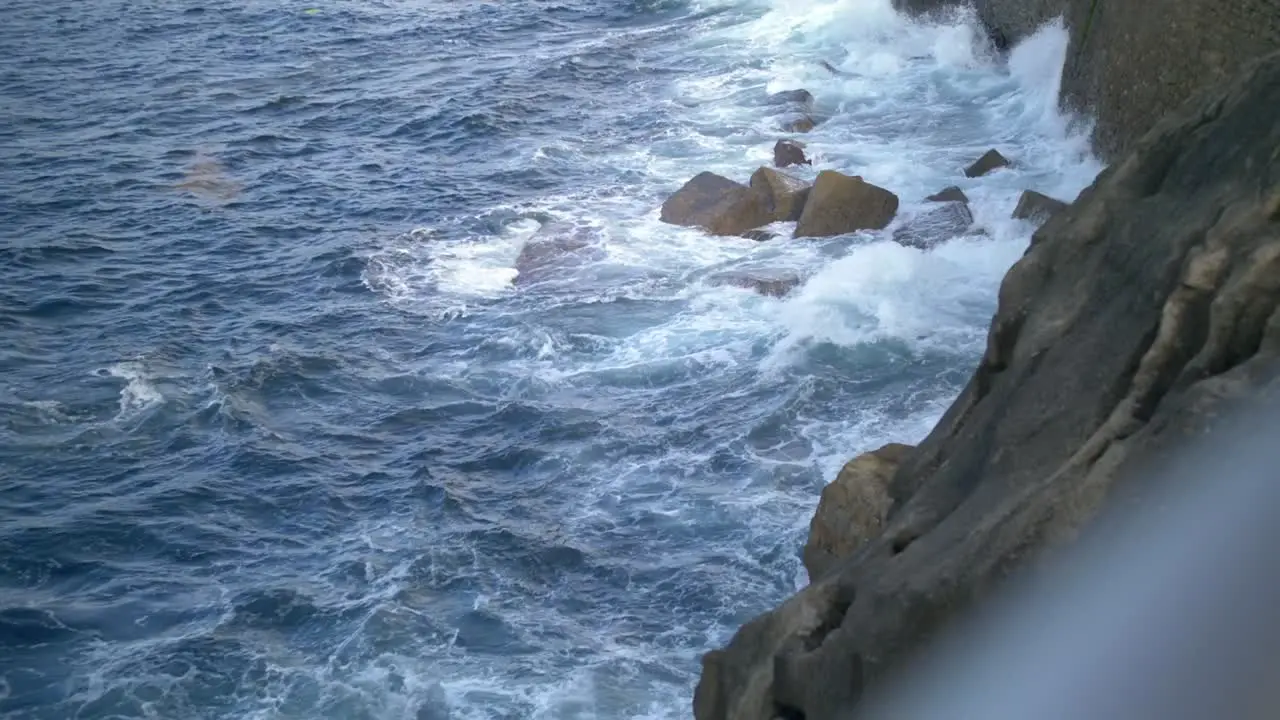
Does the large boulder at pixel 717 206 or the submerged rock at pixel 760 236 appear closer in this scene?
the submerged rock at pixel 760 236

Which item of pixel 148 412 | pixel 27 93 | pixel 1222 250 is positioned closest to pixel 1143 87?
pixel 1222 250

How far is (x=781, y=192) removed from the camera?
21.2 m

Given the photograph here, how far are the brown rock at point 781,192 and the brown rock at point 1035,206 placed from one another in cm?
328

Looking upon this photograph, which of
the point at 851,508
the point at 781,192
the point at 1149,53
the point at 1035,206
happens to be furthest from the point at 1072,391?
the point at 781,192

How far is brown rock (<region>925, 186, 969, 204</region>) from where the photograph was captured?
2036cm

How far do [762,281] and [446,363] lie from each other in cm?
426

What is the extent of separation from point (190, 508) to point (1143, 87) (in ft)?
42.8

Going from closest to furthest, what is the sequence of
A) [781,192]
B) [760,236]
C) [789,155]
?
[760,236]
[781,192]
[789,155]

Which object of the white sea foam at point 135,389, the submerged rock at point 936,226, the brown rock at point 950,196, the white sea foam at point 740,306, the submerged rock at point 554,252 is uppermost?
the brown rock at point 950,196

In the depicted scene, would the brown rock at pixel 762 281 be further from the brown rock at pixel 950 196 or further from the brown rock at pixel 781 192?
the brown rock at pixel 950 196

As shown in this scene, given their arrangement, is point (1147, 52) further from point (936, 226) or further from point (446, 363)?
point (446, 363)

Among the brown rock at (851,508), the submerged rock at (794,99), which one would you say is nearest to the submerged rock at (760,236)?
the submerged rock at (794,99)

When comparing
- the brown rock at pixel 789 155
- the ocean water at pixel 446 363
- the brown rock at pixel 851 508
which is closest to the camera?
the brown rock at pixel 851 508

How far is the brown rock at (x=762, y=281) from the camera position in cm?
1870
